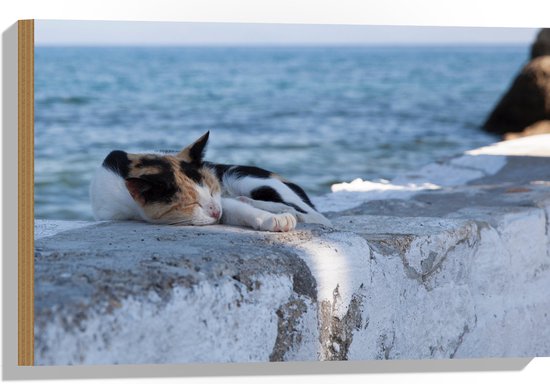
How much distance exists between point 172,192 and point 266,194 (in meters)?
0.42

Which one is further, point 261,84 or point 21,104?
point 261,84

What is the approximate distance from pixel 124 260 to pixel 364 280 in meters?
0.80

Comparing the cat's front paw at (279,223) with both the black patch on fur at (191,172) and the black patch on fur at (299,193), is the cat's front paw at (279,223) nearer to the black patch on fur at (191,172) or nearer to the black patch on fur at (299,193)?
the black patch on fur at (191,172)

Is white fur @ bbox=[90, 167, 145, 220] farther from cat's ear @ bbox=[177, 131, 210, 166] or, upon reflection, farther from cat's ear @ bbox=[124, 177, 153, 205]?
cat's ear @ bbox=[177, 131, 210, 166]

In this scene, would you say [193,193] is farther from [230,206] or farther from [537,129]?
[537,129]

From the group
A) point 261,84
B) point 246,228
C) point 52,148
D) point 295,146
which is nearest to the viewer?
point 246,228

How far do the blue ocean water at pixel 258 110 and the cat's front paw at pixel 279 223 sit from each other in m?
3.16

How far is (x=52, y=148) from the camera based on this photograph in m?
7.04

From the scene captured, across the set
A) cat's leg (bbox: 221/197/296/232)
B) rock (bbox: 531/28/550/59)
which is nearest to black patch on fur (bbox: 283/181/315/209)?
cat's leg (bbox: 221/197/296/232)

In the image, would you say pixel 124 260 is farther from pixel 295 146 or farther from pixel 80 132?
pixel 295 146

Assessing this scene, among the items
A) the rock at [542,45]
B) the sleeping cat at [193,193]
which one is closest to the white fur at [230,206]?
the sleeping cat at [193,193]

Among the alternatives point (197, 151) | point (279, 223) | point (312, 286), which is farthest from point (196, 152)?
point (312, 286)

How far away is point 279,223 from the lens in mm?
2713

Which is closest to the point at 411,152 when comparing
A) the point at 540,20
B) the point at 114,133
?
the point at 114,133
